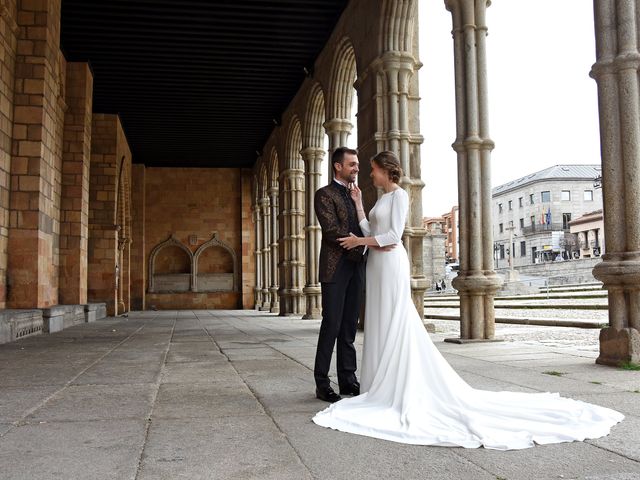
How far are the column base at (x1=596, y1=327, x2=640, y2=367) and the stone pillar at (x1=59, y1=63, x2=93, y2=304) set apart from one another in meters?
10.6

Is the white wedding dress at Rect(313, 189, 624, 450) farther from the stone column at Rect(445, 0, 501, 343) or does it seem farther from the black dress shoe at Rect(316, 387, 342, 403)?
the stone column at Rect(445, 0, 501, 343)

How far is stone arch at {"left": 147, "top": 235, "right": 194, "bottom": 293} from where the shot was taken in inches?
974

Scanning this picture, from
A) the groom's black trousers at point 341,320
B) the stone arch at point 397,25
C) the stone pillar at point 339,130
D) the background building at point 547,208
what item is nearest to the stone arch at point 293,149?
the stone pillar at point 339,130

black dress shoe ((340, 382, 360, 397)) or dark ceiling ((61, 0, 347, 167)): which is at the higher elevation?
dark ceiling ((61, 0, 347, 167))

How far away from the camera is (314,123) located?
14.8 m

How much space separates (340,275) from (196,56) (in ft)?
34.0

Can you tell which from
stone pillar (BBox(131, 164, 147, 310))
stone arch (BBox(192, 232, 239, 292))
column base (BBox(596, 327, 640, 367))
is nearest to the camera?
column base (BBox(596, 327, 640, 367))

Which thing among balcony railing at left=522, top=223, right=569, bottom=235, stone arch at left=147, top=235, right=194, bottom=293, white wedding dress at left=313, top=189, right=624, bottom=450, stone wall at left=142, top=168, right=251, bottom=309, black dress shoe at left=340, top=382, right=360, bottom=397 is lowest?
black dress shoe at left=340, top=382, right=360, bottom=397

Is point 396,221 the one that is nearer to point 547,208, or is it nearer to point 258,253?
point 258,253

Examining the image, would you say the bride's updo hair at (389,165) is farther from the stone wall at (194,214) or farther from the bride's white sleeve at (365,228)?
the stone wall at (194,214)

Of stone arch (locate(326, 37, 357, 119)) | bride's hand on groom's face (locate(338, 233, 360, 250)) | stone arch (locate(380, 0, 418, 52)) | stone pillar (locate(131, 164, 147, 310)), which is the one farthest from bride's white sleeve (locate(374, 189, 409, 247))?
stone pillar (locate(131, 164, 147, 310))

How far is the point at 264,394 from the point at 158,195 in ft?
71.5

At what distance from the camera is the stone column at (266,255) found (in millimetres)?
22000

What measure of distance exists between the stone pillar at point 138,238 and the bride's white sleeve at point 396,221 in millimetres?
21567
